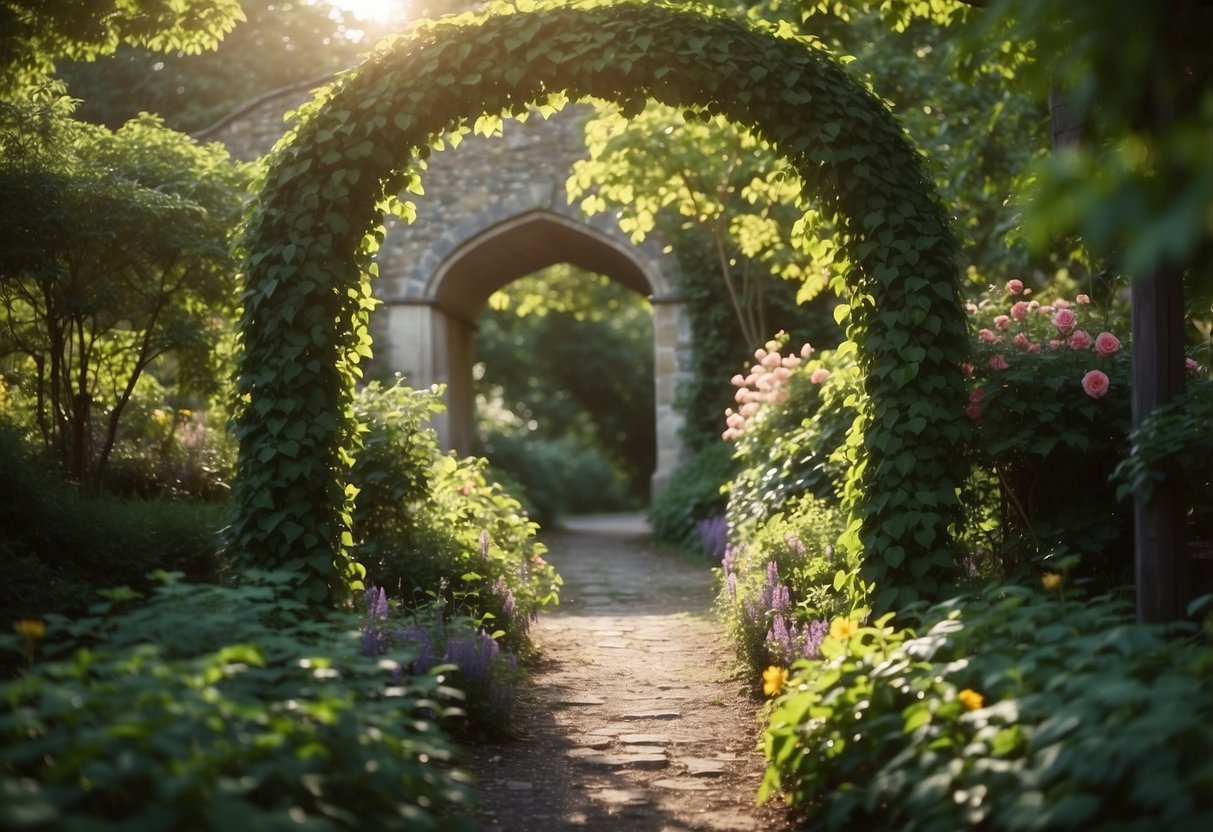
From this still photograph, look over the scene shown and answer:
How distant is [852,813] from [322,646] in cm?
173

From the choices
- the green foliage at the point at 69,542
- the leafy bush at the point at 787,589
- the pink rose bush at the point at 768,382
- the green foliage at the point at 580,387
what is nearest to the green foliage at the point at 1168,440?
the leafy bush at the point at 787,589

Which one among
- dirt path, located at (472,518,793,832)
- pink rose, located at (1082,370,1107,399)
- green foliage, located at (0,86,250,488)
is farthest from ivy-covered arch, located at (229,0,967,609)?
green foliage, located at (0,86,250,488)

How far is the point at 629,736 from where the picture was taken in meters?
5.12

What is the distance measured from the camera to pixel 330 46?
1845 cm

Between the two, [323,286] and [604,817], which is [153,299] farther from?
[604,817]

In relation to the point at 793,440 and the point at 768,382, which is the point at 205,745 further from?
the point at 768,382

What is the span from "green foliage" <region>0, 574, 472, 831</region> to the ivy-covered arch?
Result: 1950 millimetres

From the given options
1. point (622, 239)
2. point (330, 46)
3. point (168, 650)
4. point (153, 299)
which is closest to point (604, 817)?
point (168, 650)

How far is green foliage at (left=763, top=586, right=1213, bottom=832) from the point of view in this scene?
268 centimetres

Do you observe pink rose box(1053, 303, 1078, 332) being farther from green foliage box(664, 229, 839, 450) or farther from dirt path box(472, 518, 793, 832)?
green foliage box(664, 229, 839, 450)

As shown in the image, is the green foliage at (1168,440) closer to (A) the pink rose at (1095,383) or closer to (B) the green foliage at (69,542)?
(A) the pink rose at (1095,383)

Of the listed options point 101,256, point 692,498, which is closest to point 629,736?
point 101,256

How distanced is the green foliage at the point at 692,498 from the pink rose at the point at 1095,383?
22.9 ft

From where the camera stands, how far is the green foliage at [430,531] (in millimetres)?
6574
